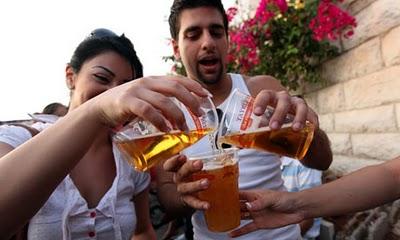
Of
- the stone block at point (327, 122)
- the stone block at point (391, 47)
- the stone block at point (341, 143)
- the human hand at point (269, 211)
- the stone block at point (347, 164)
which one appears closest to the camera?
the human hand at point (269, 211)

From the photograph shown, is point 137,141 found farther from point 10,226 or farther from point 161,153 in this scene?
point 10,226

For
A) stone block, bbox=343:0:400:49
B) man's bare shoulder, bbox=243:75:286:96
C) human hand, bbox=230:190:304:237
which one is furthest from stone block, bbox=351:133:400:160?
human hand, bbox=230:190:304:237

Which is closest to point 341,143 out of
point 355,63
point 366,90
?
point 366,90

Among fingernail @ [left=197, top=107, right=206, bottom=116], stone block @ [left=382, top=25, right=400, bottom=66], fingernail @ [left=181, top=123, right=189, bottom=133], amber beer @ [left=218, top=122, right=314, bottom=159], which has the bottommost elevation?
amber beer @ [left=218, top=122, right=314, bottom=159]

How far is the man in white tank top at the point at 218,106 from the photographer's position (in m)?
1.06

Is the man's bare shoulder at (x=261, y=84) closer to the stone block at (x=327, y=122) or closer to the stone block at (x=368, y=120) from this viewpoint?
the stone block at (x=368, y=120)

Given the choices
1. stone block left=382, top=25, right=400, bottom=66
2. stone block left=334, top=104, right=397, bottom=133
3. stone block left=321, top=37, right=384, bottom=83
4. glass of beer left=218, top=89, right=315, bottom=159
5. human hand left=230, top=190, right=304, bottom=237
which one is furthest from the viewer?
stone block left=321, top=37, right=384, bottom=83

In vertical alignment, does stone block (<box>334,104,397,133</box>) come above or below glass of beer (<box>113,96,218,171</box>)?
below

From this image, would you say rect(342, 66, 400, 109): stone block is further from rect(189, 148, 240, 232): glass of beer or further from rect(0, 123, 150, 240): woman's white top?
rect(0, 123, 150, 240): woman's white top

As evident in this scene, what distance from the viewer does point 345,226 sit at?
2.56 meters

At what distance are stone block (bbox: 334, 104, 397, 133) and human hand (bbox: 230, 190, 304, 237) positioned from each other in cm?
159

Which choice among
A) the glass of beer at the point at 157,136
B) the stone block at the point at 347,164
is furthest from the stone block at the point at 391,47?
the glass of beer at the point at 157,136

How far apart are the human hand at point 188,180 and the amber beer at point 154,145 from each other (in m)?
0.08

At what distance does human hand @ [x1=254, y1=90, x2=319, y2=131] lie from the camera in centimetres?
99
